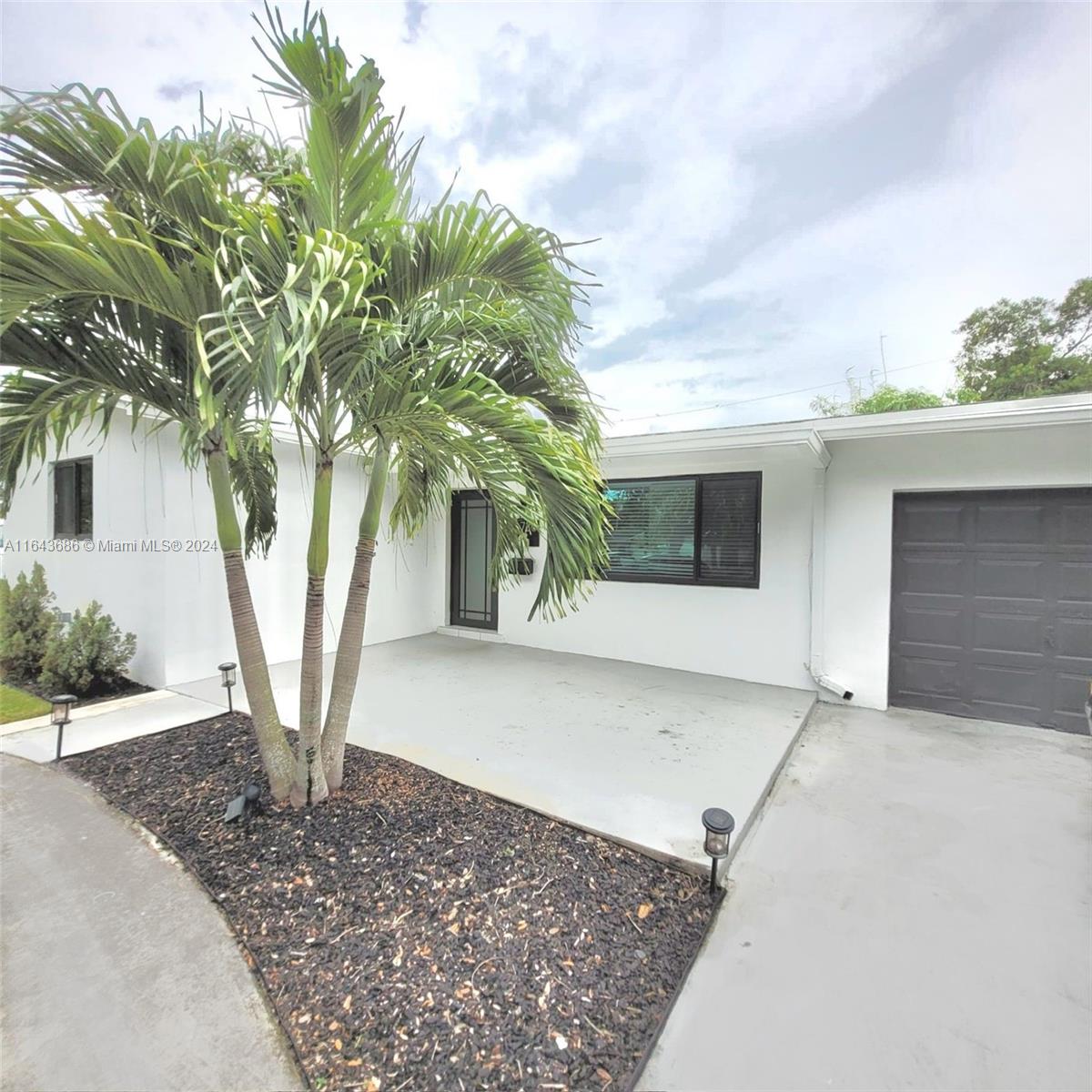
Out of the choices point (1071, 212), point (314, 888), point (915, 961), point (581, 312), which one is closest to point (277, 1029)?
point (314, 888)

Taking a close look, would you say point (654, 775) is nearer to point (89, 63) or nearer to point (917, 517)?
point (917, 517)

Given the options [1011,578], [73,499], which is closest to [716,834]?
[1011,578]

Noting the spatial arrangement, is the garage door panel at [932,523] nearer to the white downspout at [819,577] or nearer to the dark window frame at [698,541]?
the white downspout at [819,577]

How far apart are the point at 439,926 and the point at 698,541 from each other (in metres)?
4.92

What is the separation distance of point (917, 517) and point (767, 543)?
1.40 m

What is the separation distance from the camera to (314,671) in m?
2.80

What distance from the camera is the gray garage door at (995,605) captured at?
447cm

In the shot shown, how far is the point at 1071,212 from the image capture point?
7840mm

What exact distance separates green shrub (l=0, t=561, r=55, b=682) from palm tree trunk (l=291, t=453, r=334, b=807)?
4873 millimetres

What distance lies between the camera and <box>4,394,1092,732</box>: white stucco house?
4527mm

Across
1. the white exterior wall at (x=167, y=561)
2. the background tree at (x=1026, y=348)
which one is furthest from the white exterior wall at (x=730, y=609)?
the background tree at (x=1026, y=348)

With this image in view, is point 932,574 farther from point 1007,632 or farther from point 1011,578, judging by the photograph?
point 1007,632

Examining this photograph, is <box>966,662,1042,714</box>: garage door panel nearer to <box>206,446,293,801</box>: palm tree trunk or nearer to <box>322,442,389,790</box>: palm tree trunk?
<box>322,442,389,790</box>: palm tree trunk

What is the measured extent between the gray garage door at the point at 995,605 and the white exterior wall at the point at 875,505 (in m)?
0.16
